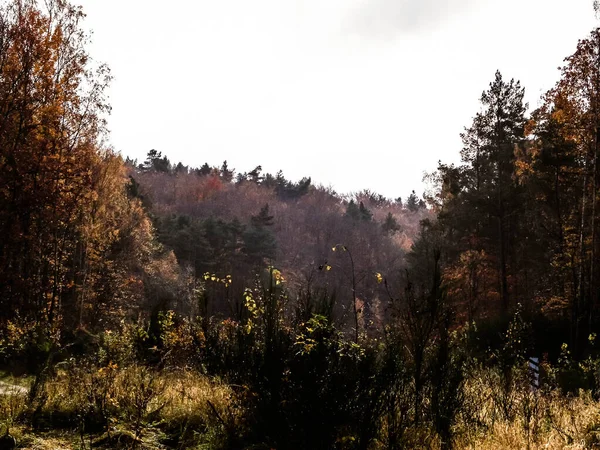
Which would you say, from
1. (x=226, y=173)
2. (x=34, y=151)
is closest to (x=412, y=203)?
(x=226, y=173)

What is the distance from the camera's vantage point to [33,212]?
12828 mm

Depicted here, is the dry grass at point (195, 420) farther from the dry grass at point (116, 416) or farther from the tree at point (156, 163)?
the tree at point (156, 163)

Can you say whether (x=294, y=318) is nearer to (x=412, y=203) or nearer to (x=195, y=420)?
(x=195, y=420)

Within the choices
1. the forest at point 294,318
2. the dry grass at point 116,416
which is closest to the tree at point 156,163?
the forest at point 294,318

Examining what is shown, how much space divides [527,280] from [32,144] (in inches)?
863

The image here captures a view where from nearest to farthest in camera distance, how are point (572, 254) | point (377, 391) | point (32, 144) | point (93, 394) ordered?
point (377, 391) → point (93, 394) → point (32, 144) → point (572, 254)

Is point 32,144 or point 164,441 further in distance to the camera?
point 32,144

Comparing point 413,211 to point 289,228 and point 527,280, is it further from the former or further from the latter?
point 527,280

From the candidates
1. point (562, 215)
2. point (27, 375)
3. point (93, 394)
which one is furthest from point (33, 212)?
point (562, 215)

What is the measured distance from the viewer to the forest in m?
4.77

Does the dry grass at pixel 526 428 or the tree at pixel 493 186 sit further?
the tree at pixel 493 186

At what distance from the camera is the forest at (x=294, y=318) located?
477 cm

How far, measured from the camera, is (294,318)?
5723mm

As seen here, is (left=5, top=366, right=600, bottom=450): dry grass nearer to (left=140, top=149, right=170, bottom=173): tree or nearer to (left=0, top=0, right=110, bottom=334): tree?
(left=0, top=0, right=110, bottom=334): tree
